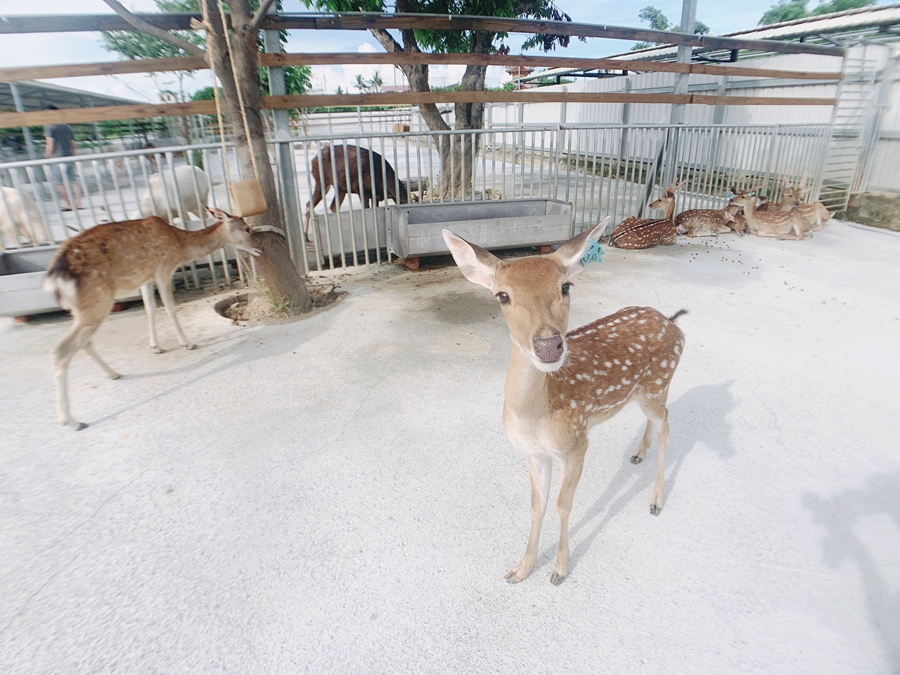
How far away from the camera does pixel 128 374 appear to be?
13.9ft

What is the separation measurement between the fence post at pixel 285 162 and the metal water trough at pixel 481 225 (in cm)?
121

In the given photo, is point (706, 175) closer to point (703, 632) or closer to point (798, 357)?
Result: point (798, 357)

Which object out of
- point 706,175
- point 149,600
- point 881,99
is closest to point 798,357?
point 149,600

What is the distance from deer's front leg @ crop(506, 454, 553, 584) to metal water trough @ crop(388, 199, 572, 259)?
158 inches

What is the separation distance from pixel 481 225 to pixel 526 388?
4548 millimetres

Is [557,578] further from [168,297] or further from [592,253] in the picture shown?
[168,297]

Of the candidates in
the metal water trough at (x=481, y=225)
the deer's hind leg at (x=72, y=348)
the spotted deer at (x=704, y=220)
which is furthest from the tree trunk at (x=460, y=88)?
the deer's hind leg at (x=72, y=348)

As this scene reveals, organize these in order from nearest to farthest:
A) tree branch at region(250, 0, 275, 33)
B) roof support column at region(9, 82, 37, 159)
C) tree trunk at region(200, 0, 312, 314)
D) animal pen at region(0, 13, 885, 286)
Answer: tree branch at region(250, 0, 275, 33), tree trunk at region(200, 0, 312, 314), animal pen at region(0, 13, 885, 286), roof support column at region(9, 82, 37, 159)

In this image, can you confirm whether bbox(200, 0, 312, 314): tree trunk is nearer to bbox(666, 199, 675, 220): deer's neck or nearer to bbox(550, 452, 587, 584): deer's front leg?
bbox(550, 452, 587, 584): deer's front leg

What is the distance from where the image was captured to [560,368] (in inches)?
89.3

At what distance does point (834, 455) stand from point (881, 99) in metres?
10.0

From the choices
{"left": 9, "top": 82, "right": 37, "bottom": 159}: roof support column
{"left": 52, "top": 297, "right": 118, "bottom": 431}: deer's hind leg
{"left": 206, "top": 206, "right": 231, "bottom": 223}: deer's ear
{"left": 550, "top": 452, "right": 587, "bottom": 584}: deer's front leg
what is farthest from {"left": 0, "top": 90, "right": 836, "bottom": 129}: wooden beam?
{"left": 550, "top": 452, "right": 587, "bottom": 584}: deer's front leg

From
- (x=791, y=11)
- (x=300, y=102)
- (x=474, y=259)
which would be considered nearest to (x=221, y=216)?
(x=300, y=102)

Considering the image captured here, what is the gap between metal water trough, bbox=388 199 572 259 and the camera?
6.23m
